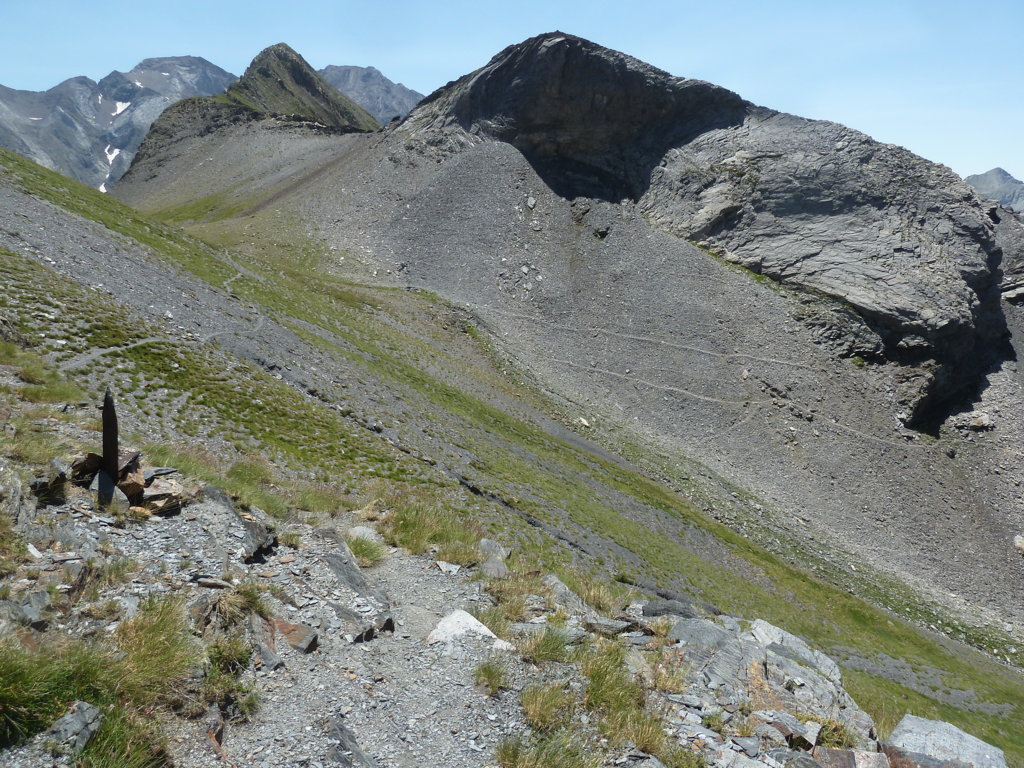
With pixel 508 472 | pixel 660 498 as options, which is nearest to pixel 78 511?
pixel 508 472

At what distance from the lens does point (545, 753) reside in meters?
6.38

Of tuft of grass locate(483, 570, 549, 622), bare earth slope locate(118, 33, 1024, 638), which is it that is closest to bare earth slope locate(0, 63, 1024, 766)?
tuft of grass locate(483, 570, 549, 622)

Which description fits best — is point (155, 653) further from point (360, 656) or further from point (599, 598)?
point (599, 598)

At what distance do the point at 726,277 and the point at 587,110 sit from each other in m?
33.2

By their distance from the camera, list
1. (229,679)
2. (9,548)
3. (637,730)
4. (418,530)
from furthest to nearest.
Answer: (418,530), (637,730), (9,548), (229,679)

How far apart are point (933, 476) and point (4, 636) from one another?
57.1m

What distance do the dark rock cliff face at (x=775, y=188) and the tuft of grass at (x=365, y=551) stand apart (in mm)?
55770

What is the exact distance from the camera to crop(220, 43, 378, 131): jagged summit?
522 feet

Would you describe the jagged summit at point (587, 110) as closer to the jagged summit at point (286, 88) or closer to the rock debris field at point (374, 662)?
the rock debris field at point (374, 662)

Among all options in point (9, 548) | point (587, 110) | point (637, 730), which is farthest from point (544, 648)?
point (587, 110)

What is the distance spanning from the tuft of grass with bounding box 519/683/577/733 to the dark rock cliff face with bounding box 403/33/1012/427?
2221 inches

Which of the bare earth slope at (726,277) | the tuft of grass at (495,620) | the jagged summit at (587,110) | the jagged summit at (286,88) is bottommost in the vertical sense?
the tuft of grass at (495,620)

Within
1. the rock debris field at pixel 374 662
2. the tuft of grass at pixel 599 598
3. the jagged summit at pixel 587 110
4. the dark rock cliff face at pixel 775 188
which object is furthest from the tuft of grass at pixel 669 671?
the jagged summit at pixel 587 110

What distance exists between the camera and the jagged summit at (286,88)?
6265 inches
